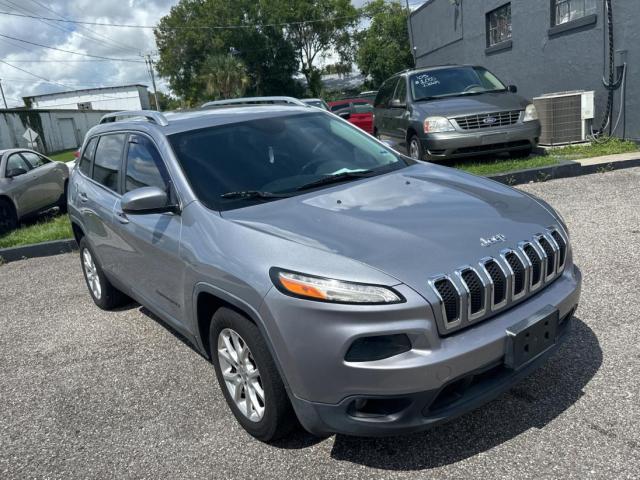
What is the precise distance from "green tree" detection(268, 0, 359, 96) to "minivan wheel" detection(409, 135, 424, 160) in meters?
42.8

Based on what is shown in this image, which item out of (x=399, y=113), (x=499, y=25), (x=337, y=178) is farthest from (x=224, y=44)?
(x=337, y=178)

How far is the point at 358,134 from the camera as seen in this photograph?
4.30 metres

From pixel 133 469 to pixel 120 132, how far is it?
2607 mm

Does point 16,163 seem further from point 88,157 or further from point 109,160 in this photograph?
point 109,160

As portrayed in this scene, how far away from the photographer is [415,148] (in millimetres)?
9469

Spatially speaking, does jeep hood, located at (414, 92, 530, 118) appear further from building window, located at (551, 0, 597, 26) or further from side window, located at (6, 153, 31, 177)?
side window, located at (6, 153, 31, 177)

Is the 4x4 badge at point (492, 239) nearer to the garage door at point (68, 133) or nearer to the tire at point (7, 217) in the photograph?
the tire at point (7, 217)

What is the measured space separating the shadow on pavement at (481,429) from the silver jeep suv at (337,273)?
0.35 meters

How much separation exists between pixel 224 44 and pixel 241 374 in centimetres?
5069

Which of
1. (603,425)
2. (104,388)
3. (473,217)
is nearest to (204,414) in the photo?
(104,388)

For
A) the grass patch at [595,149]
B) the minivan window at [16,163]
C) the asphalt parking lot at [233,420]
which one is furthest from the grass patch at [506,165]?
the minivan window at [16,163]

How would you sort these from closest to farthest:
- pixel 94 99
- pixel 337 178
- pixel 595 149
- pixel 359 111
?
pixel 337 178
pixel 595 149
pixel 359 111
pixel 94 99

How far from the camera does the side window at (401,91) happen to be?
33.0ft

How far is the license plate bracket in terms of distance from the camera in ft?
8.16
